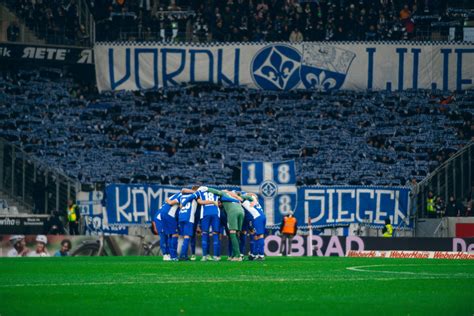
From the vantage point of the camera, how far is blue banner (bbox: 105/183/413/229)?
1665 inches

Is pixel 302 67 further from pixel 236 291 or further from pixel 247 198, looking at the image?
pixel 236 291

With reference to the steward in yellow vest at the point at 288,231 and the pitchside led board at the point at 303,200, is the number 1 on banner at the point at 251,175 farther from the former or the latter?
the steward in yellow vest at the point at 288,231

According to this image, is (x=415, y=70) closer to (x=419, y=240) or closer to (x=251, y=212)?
(x=419, y=240)

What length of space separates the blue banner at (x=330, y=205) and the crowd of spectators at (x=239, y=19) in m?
10.6

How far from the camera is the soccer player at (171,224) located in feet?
97.6

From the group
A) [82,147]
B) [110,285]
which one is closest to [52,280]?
[110,285]

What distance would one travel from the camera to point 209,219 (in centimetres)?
2881

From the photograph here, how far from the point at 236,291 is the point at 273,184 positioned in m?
25.7

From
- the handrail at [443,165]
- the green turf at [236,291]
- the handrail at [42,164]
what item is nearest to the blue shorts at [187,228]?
the green turf at [236,291]

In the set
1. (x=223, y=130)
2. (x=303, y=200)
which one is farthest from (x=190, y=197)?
(x=223, y=130)

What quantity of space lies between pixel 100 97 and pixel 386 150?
44.7ft

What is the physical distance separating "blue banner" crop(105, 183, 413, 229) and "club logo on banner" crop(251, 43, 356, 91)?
30.9ft

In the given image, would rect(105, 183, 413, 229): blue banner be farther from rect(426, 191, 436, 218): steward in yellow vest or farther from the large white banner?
the large white banner

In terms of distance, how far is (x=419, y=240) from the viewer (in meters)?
36.4
